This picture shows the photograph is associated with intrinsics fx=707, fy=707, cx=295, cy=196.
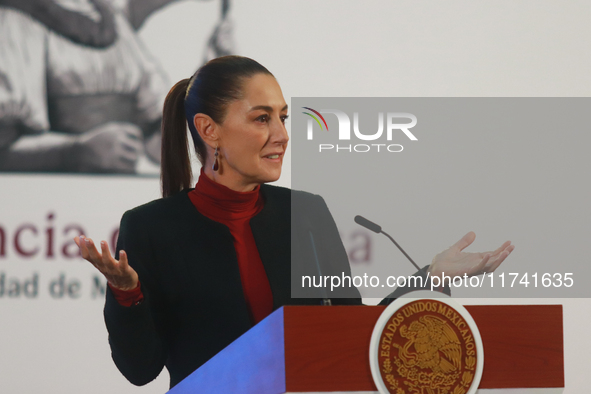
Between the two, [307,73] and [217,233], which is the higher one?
[307,73]

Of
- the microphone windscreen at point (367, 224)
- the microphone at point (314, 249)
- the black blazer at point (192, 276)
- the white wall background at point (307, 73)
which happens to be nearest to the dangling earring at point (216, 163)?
the black blazer at point (192, 276)

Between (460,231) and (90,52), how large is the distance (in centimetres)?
174

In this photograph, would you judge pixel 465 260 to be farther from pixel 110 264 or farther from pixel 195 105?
pixel 195 105

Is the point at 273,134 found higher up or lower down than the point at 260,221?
higher up

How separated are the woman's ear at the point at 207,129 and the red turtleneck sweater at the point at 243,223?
0.09 m

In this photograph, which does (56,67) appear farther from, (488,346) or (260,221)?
(488,346)

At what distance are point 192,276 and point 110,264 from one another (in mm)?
498

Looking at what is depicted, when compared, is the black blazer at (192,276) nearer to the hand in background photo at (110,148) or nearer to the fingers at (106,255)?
the fingers at (106,255)

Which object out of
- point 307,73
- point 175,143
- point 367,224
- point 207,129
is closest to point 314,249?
point 367,224

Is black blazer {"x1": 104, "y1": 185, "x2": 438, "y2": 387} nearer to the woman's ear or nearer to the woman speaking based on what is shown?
the woman speaking

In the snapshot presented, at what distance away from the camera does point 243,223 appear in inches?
73.6

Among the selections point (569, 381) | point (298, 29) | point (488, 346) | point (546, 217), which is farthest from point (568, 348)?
point (488, 346)

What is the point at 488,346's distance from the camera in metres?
1.07

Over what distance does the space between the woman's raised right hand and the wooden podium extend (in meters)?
0.27
